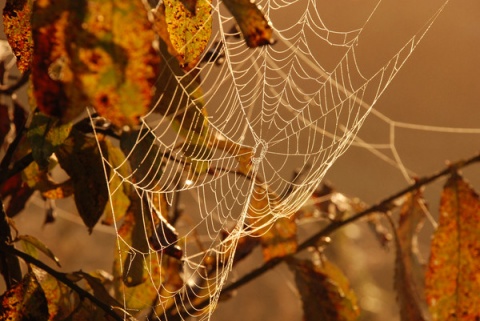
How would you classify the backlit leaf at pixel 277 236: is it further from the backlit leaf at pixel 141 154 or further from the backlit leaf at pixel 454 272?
the backlit leaf at pixel 141 154

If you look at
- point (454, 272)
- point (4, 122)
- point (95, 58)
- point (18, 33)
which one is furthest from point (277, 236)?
point (95, 58)

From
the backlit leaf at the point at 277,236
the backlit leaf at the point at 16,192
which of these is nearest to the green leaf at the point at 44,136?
the backlit leaf at the point at 16,192

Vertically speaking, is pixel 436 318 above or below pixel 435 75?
below

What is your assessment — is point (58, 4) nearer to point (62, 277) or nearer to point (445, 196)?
point (62, 277)

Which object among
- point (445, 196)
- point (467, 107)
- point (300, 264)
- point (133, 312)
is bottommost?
point (133, 312)

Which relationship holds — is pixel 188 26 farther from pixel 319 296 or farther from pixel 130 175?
pixel 319 296

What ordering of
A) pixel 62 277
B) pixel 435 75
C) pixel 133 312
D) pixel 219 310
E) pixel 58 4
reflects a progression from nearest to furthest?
pixel 58 4 < pixel 62 277 < pixel 133 312 < pixel 219 310 < pixel 435 75

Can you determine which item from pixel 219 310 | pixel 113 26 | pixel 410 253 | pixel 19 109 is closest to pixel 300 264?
pixel 410 253
